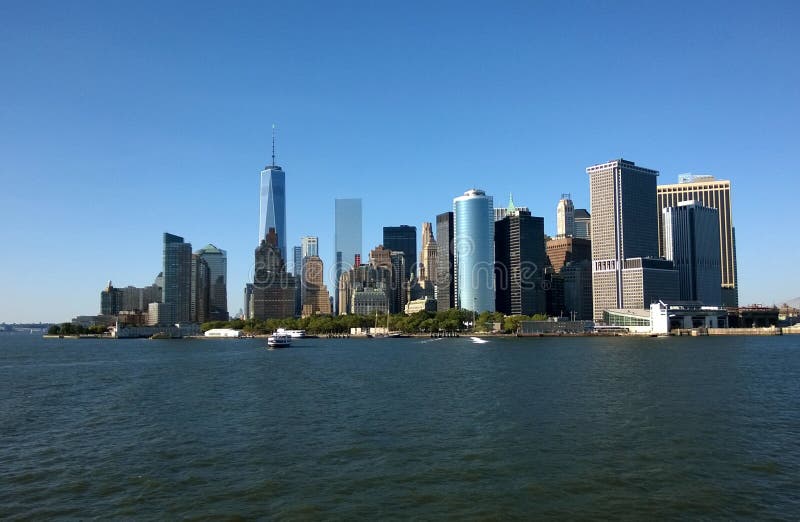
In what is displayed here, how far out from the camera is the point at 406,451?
37719 mm

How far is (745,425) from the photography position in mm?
45281

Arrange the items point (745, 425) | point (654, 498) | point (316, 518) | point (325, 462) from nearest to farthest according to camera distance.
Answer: point (316, 518), point (654, 498), point (325, 462), point (745, 425)

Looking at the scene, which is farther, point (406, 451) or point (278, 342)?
point (278, 342)

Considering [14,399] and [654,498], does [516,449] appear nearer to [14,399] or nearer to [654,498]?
[654,498]

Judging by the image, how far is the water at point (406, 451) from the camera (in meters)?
28.2

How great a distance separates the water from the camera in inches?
1111

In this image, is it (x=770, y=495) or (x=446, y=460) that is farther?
(x=446, y=460)

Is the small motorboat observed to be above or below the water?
below

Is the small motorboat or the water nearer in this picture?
the water

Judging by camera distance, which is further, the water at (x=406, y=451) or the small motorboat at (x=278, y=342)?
the small motorboat at (x=278, y=342)

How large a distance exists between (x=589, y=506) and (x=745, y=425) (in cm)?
2385

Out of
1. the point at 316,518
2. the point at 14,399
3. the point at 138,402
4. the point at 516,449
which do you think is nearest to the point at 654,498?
the point at 516,449

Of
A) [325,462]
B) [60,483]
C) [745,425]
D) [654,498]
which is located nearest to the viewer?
[654,498]

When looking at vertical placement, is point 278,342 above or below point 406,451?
below
